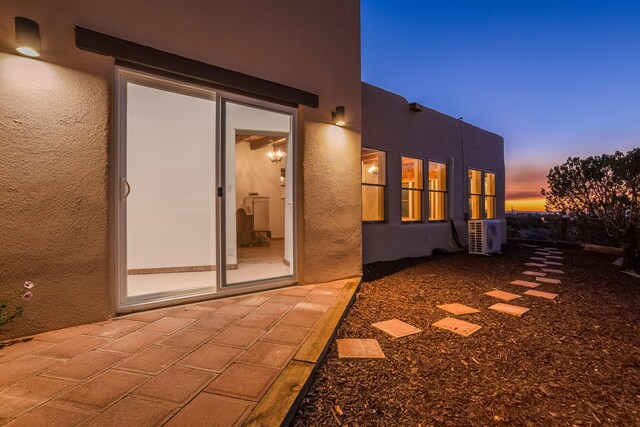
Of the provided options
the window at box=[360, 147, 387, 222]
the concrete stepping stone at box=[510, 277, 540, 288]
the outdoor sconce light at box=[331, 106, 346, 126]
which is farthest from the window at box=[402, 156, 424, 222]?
the outdoor sconce light at box=[331, 106, 346, 126]

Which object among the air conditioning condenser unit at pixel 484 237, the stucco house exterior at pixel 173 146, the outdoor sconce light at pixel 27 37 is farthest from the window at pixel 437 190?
the outdoor sconce light at pixel 27 37

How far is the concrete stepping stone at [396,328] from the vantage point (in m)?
2.27

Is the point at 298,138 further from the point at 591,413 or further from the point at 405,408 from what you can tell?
the point at 591,413

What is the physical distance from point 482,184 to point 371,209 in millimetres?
4509

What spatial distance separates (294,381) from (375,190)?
4.60 meters

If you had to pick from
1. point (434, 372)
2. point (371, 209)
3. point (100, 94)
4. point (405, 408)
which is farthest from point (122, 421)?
point (371, 209)

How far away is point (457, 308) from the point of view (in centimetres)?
290

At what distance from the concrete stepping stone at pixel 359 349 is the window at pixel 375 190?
3.56m

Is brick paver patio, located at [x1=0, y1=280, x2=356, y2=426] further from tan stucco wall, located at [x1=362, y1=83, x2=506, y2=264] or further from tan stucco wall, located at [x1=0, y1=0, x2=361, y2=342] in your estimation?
tan stucco wall, located at [x1=362, y1=83, x2=506, y2=264]

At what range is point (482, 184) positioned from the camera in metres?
8.14

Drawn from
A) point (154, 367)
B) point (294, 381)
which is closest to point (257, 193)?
point (154, 367)

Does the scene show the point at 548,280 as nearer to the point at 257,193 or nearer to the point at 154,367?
the point at 154,367

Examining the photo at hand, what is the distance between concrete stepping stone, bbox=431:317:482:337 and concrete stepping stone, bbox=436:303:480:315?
0.25 meters

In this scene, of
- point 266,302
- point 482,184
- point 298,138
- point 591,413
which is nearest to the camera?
point 591,413
